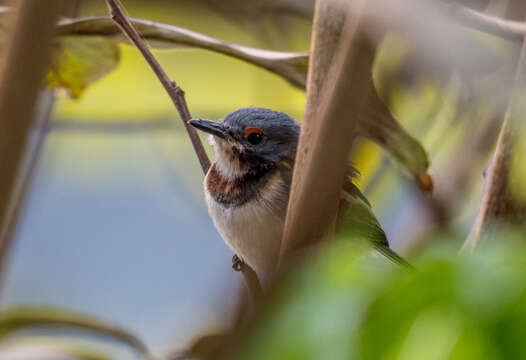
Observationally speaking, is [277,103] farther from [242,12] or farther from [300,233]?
[300,233]

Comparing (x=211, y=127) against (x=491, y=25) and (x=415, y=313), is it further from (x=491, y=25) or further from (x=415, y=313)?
(x=415, y=313)

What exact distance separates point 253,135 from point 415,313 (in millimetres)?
1389

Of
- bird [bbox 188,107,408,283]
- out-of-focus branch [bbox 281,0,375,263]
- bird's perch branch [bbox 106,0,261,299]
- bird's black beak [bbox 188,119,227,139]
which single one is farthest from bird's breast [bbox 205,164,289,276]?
out-of-focus branch [bbox 281,0,375,263]

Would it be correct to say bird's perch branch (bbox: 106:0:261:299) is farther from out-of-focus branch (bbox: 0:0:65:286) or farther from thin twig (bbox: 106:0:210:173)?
out-of-focus branch (bbox: 0:0:65:286)

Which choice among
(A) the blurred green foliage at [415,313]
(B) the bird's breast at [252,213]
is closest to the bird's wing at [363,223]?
(B) the bird's breast at [252,213]

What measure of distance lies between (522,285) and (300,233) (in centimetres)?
26

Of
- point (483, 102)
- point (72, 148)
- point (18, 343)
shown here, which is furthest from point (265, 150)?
point (72, 148)

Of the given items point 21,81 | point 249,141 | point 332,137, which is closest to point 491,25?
point 332,137

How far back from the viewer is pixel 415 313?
43 cm

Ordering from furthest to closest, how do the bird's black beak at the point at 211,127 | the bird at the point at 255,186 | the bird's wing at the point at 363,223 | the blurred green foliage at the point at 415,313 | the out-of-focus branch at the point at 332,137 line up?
the bird's black beak at the point at 211,127 → the bird at the point at 255,186 → the bird's wing at the point at 363,223 → the out-of-focus branch at the point at 332,137 → the blurred green foliage at the point at 415,313

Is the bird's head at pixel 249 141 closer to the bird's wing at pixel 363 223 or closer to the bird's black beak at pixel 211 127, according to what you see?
the bird's black beak at pixel 211 127

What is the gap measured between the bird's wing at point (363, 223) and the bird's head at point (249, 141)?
0.30m

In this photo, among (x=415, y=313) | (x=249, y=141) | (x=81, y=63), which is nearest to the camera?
(x=415, y=313)

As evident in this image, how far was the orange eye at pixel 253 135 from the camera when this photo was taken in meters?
1.79
